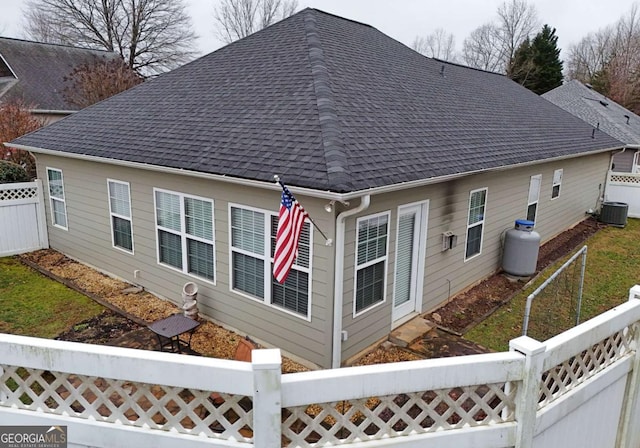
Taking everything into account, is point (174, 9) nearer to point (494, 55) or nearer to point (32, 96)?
point (32, 96)

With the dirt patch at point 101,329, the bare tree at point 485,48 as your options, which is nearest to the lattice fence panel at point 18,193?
the dirt patch at point 101,329

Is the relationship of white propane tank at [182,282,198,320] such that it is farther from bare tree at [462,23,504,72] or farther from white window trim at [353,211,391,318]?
bare tree at [462,23,504,72]

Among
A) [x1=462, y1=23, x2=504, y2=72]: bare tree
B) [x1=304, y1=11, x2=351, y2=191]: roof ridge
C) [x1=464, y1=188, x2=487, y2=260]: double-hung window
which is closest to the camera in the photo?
[x1=304, y1=11, x2=351, y2=191]: roof ridge

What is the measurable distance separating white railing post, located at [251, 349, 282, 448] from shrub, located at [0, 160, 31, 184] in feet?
38.2

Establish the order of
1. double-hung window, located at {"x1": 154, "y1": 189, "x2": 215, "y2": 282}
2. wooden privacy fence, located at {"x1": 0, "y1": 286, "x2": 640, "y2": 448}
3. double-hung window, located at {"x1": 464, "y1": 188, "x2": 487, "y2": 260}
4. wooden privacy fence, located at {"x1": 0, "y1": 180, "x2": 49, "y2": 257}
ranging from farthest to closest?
wooden privacy fence, located at {"x1": 0, "y1": 180, "x2": 49, "y2": 257} → double-hung window, located at {"x1": 464, "y1": 188, "x2": 487, "y2": 260} → double-hung window, located at {"x1": 154, "y1": 189, "x2": 215, "y2": 282} → wooden privacy fence, located at {"x1": 0, "y1": 286, "x2": 640, "y2": 448}

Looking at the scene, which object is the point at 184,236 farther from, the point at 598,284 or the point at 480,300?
the point at 598,284

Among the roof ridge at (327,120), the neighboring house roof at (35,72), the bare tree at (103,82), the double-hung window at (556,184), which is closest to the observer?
the roof ridge at (327,120)

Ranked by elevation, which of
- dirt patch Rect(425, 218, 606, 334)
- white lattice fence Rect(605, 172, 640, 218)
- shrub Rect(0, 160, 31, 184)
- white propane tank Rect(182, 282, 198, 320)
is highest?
shrub Rect(0, 160, 31, 184)

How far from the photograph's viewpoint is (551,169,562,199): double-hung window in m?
12.1

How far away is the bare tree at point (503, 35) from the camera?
45.3 meters

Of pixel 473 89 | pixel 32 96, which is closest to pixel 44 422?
pixel 473 89

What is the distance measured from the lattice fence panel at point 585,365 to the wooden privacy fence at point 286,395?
0.02m

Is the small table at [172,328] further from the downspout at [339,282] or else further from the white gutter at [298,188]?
the white gutter at [298,188]

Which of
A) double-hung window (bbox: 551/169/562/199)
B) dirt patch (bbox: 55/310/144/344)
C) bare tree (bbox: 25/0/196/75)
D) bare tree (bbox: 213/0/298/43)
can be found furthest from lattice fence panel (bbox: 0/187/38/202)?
bare tree (bbox: 213/0/298/43)
